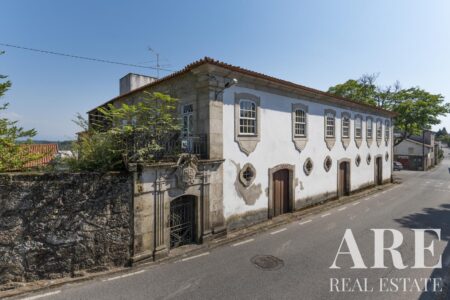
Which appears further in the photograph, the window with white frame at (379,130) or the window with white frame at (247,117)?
the window with white frame at (379,130)

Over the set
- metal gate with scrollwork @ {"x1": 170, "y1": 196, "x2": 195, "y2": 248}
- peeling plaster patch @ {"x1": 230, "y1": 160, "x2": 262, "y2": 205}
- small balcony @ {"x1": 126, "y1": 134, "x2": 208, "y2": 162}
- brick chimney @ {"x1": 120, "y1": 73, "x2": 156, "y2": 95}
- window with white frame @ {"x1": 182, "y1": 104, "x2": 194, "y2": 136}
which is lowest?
metal gate with scrollwork @ {"x1": 170, "y1": 196, "x2": 195, "y2": 248}

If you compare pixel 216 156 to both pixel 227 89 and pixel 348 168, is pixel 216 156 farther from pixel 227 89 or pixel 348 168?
pixel 348 168

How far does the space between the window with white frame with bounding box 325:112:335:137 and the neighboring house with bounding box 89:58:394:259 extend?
59 mm

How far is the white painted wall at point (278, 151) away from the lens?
8852 mm

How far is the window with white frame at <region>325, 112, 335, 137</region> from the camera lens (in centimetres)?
1350

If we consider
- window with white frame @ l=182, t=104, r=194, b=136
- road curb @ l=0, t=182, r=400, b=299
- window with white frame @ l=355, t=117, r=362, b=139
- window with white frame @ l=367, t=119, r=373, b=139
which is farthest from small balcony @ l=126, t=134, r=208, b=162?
window with white frame @ l=367, t=119, r=373, b=139

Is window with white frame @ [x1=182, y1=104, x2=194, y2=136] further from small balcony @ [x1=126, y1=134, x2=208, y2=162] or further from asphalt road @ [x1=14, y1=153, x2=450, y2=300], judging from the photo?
asphalt road @ [x1=14, y1=153, x2=450, y2=300]

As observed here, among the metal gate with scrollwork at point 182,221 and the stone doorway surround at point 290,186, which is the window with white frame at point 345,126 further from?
the metal gate with scrollwork at point 182,221

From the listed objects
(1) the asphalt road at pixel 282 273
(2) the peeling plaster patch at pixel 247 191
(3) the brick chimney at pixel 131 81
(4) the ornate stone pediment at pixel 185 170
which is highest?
(3) the brick chimney at pixel 131 81

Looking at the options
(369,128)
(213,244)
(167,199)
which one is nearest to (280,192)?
(213,244)

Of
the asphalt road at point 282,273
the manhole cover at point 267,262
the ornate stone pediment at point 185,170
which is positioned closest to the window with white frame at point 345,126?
the asphalt road at point 282,273

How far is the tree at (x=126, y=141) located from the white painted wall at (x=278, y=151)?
2467 millimetres

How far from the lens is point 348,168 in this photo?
599 inches

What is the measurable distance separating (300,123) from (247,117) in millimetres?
3698
